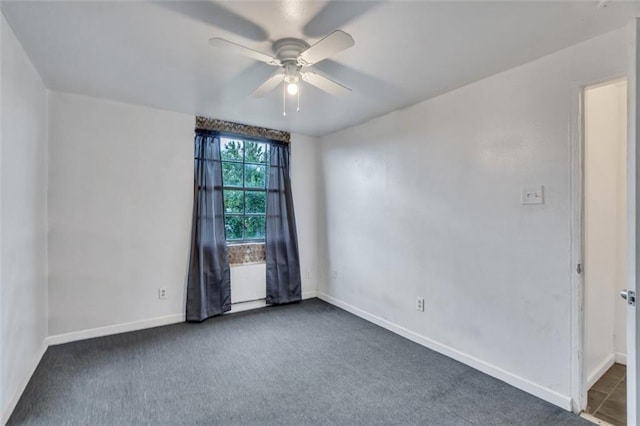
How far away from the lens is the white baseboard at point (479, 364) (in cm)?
205

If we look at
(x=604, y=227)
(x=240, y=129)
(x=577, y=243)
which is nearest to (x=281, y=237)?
(x=240, y=129)

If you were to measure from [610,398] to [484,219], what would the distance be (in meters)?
1.42

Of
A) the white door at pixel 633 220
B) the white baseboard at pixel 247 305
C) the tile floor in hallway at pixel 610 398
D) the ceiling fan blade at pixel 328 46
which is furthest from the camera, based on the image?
the white baseboard at pixel 247 305

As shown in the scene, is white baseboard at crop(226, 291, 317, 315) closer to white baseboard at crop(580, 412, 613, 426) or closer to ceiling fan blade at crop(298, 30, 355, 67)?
ceiling fan blade at crop(298, 30, 355, 67)

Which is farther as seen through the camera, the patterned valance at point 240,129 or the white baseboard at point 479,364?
the patterned valance at point 240,129

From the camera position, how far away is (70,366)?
2469 millimetres

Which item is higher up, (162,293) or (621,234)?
(621,234)

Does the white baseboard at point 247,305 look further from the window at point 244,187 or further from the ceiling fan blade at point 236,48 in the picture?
the ceiling fan blade at point 236,48

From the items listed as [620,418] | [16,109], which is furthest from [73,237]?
[620,418]

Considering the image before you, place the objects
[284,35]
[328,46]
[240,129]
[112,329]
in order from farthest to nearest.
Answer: [240,129]
[112,329]
[284,35]
[328,46]

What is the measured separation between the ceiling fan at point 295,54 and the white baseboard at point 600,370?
272cm

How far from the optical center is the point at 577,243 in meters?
1.95

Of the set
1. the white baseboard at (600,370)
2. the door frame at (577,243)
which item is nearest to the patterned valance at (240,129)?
the door frame at (577,243)

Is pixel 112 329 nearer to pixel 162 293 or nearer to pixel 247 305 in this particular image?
pixel 162 293
